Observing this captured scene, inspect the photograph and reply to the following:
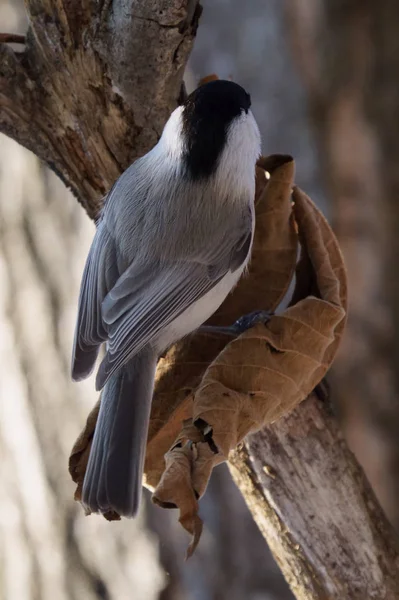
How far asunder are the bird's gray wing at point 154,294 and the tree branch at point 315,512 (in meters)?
0.23

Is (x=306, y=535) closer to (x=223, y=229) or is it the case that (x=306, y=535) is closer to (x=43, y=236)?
(x=223, y=229)

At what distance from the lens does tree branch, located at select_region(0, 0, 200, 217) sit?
1.08 meters

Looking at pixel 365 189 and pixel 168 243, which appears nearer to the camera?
pixel 168 243

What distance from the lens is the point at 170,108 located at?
1.19 metres

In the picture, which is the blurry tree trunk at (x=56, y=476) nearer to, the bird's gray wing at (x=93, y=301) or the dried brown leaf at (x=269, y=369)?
the bird's gray wing at (x=93, y=301)

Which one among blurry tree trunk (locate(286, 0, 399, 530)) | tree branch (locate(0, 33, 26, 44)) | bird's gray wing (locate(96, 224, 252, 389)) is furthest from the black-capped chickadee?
blurry tree trunk (locate(286, 0, 399, 530))

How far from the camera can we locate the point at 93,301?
3.91 ft

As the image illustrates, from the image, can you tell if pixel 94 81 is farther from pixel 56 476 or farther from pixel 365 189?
pixel 365 189

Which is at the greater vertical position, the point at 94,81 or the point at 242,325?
the point at 94,81

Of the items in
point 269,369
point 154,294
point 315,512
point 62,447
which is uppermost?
point 154,294

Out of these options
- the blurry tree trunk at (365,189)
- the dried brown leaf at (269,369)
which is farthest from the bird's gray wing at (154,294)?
the blurry tree trunk at (365,189)

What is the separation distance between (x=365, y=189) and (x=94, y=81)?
108 cm

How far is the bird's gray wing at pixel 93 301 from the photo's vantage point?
3.72 ft

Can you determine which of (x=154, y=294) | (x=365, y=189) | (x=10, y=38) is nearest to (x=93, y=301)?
(x=154, y=294)
